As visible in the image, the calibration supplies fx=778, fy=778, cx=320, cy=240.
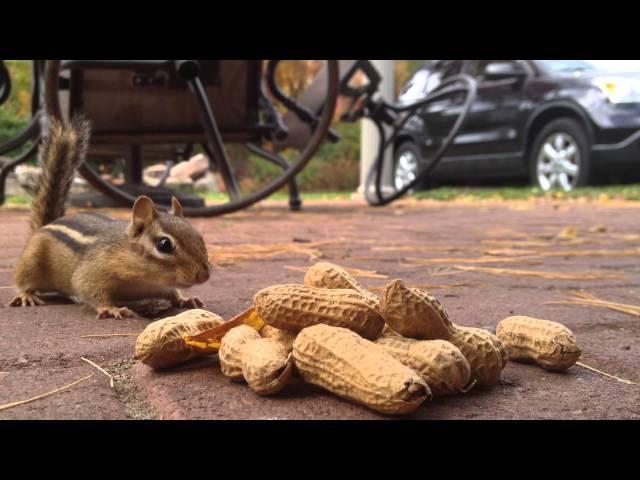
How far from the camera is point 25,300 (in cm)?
219

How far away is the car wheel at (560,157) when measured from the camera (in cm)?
948

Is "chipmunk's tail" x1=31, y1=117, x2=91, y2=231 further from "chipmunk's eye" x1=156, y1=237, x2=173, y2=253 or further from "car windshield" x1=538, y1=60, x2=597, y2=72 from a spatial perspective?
"car windshield" x1=538, y1=60, x2=597, y2=72

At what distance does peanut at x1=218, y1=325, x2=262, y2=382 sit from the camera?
1275 millimetres

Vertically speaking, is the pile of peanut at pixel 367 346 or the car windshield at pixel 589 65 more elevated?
the car windshield at pixel 589 65

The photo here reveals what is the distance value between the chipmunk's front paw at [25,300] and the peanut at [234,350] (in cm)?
102

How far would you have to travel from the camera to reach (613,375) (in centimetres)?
141

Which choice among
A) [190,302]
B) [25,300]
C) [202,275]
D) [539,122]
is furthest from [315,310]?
[539,122]

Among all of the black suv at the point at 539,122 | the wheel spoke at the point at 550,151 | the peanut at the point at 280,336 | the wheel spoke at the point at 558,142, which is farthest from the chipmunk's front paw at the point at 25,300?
the wheel spoke at the point at 550,151

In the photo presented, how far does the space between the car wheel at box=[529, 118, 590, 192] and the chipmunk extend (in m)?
7.85

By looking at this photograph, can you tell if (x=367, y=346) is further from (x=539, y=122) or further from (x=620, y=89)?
(x=539, y=122)

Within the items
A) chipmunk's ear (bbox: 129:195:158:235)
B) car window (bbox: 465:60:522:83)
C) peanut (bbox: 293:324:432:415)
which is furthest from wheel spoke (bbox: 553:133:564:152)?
peanut (bbox: 293:324:432:415)

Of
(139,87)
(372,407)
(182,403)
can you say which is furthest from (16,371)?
(139,87)

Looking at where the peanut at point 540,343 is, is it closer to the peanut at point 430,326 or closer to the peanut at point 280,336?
the peanut at point 430,326
